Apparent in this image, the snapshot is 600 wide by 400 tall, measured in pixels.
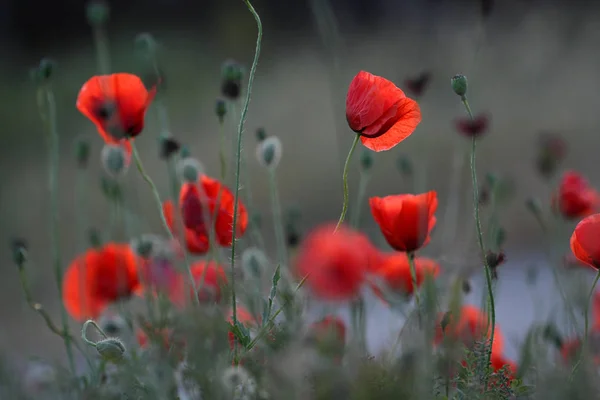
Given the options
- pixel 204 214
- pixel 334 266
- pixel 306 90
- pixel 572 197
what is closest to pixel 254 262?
pixel 204 214

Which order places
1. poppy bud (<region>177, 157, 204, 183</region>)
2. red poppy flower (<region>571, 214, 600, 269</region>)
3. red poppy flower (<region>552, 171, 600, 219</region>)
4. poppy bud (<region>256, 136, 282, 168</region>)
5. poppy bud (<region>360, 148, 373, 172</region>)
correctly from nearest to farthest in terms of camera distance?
red poppy flower (<region>571, 214, 600, 269</region>)
poppy bud (<region>177, 157, 204, 183</region>)
poppy bud (<region>256, 136, 282, 168</region>)
poppy bud (<region>360, 148, 373, 172</region>)
red poppy flower (<region>552, 171, 600, 219</region>)

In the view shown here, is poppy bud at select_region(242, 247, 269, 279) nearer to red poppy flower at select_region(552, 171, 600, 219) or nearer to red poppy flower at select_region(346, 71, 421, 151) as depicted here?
red poppy flower at select_region(346, 71, 421, 151)

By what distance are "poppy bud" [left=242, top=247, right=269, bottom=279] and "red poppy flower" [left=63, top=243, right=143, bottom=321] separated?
4.8 inches

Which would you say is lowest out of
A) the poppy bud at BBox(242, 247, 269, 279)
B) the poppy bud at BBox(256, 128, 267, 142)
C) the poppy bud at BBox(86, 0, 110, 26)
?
the poppy bud at BBox(242, 247, 269, 279)

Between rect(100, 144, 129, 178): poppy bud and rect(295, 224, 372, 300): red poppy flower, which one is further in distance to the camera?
rect(100, 144, 129, 178): poppy bud

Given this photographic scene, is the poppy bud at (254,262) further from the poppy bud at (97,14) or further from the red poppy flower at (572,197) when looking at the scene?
the red poppy flower at (572,197)

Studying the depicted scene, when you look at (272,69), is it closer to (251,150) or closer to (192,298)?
(251,150)

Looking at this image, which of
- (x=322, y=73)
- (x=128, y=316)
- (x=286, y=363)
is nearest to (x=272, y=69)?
(x=322, y=73)

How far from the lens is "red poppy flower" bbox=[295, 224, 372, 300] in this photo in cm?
74

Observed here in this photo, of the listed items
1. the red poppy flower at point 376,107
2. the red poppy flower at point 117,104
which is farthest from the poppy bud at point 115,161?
the red poppy flower at point 376,107

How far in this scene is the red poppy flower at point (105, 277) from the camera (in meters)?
1.14

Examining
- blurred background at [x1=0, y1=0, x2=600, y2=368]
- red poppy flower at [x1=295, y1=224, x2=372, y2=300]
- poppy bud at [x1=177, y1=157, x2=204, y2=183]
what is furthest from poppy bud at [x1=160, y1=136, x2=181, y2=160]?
blurred background at [x1=0, y1=0, x2=600, y2=368]

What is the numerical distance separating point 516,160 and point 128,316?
4.51 meters

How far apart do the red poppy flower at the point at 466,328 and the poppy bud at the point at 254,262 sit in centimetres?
23
